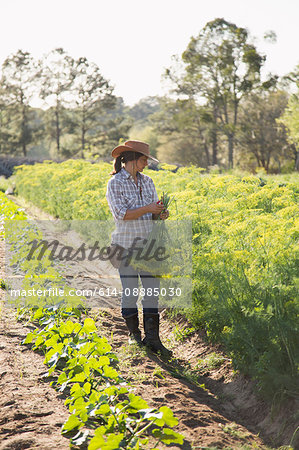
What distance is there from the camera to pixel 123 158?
160 inches

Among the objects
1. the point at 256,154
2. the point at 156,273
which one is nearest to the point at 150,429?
the point at 156,273

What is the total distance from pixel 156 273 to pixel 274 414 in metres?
1.51

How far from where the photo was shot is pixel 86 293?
18.9 feet

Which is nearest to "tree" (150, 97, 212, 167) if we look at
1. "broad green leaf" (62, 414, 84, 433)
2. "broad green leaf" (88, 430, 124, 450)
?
"broad green leaf" (62, 414, 84, 433)

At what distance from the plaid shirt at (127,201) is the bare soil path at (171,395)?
39.8 inches

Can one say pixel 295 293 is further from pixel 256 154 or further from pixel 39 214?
pixel 256 154

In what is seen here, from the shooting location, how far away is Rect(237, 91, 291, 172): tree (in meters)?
35.6

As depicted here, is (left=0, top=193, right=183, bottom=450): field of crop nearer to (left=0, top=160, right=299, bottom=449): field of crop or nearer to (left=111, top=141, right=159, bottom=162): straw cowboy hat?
(left=0, top=160, right=299, bottom=449): field of crop

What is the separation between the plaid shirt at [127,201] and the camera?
3.90m

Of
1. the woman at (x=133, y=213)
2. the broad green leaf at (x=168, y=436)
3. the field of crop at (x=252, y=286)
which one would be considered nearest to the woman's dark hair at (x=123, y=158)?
the woman at (x=133, y=213)

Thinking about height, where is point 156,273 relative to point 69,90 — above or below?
below

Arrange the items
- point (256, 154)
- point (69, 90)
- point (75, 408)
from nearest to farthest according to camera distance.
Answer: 1. point (75, 408)
2. point (256, 154)
3. point (69, 90)

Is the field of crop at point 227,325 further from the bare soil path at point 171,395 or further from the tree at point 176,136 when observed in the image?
the tree at point 176,136

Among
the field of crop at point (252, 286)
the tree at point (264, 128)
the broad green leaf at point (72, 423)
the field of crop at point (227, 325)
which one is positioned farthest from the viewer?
the tree at point (264, 128)
